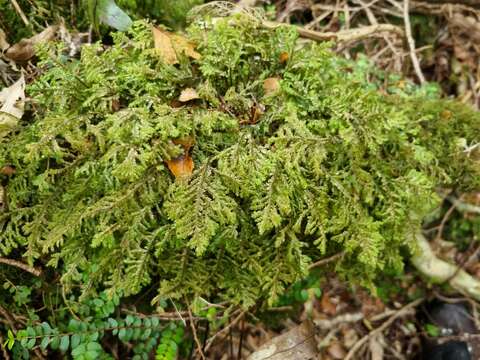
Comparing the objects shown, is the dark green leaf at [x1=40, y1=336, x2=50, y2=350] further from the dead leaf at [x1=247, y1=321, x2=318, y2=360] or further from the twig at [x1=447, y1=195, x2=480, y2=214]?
the twig at [x1=447, y1=195, x2=480, y2=214]

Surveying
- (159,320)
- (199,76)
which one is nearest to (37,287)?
(159,320)

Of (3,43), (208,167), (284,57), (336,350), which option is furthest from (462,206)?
(3,43)

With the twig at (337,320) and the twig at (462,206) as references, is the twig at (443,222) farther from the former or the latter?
the twig at (337,320)

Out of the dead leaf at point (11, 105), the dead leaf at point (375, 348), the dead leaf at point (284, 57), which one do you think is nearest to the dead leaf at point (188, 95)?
the dead leaf at point (284, 57)

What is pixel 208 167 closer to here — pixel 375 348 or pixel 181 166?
pixel 181 166

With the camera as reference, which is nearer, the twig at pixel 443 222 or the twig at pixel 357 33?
the twig at pixel 357 33

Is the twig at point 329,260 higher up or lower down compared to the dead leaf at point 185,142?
lower down

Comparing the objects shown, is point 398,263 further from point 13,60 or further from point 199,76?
point 13,60
